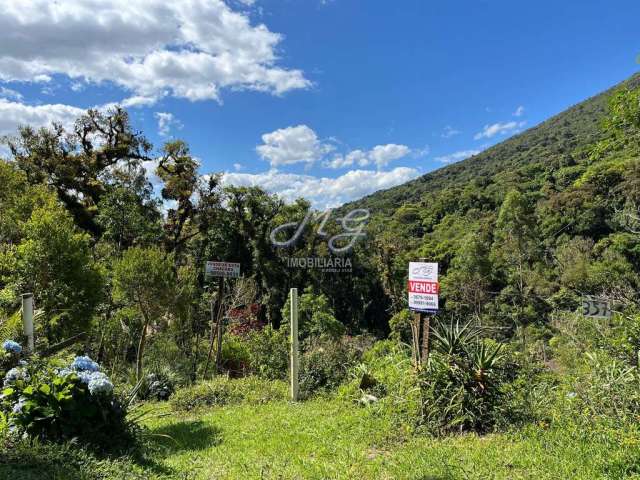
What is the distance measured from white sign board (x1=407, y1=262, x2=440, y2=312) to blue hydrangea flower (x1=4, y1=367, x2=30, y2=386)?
3655mm

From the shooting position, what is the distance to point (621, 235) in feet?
79.8

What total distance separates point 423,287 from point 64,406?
347 centimetres

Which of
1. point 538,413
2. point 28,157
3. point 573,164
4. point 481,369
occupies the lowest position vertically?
point 538,413

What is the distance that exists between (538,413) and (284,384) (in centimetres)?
456

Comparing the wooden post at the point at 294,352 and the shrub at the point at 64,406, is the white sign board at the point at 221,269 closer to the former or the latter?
the wooden post at the point at 294,352

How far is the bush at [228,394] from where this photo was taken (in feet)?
23.4

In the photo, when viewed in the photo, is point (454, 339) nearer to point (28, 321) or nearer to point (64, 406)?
point (64, 406)

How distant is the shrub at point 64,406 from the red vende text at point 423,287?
3.07 metres

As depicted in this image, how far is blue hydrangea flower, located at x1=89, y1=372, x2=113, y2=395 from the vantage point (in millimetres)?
3318

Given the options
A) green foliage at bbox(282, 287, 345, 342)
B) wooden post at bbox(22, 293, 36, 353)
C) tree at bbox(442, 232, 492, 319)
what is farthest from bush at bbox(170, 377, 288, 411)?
tree at bbox(442, 232, 492, 319)

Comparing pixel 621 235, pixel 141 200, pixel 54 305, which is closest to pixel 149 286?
pixel 54 305

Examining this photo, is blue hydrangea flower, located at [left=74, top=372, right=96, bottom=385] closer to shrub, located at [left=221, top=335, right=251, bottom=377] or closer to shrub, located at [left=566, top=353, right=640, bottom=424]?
shrub, located at [left=566, top=353, right=640, bottom=424]

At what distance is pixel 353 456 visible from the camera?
147 inches

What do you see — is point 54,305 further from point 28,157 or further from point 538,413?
point 28,157
